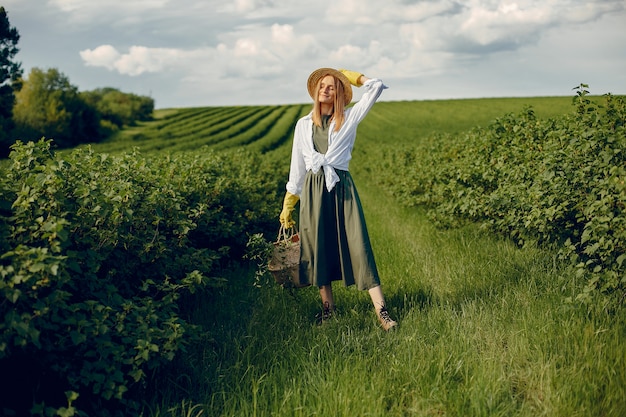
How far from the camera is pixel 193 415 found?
324 cm

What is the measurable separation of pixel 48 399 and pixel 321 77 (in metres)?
3.04

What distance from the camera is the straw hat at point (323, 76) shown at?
179 inches

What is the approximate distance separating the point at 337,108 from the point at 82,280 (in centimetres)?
234

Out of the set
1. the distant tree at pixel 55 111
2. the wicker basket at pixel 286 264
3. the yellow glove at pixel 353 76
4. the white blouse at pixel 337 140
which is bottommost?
the wicker basket at pixel 286 264

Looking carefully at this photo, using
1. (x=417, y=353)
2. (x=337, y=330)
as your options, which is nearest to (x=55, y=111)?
(x=337, y=330)

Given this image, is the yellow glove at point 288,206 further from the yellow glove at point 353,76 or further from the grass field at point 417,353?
the yellow glove at point 353,76

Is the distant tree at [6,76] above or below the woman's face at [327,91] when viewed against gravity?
above

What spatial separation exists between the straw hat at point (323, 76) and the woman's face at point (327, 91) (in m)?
0.05

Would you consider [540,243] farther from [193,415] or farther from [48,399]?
[48,399]

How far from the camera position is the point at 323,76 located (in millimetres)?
4602

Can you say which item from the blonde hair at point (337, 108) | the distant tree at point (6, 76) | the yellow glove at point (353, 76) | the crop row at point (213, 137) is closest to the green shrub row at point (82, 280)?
the blonde hair at point (337, 108)

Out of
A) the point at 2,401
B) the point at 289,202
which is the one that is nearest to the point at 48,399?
the point at 2,401

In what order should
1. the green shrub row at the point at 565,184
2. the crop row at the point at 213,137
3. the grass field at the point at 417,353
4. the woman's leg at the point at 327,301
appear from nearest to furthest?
the grass field at the point at 417,353, the green shrub row at the point at 565,184, the woman's leg at the point at 327,301, the crop row at the point at 213,137

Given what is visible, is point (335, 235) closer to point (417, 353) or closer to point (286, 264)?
point (286, 264)
